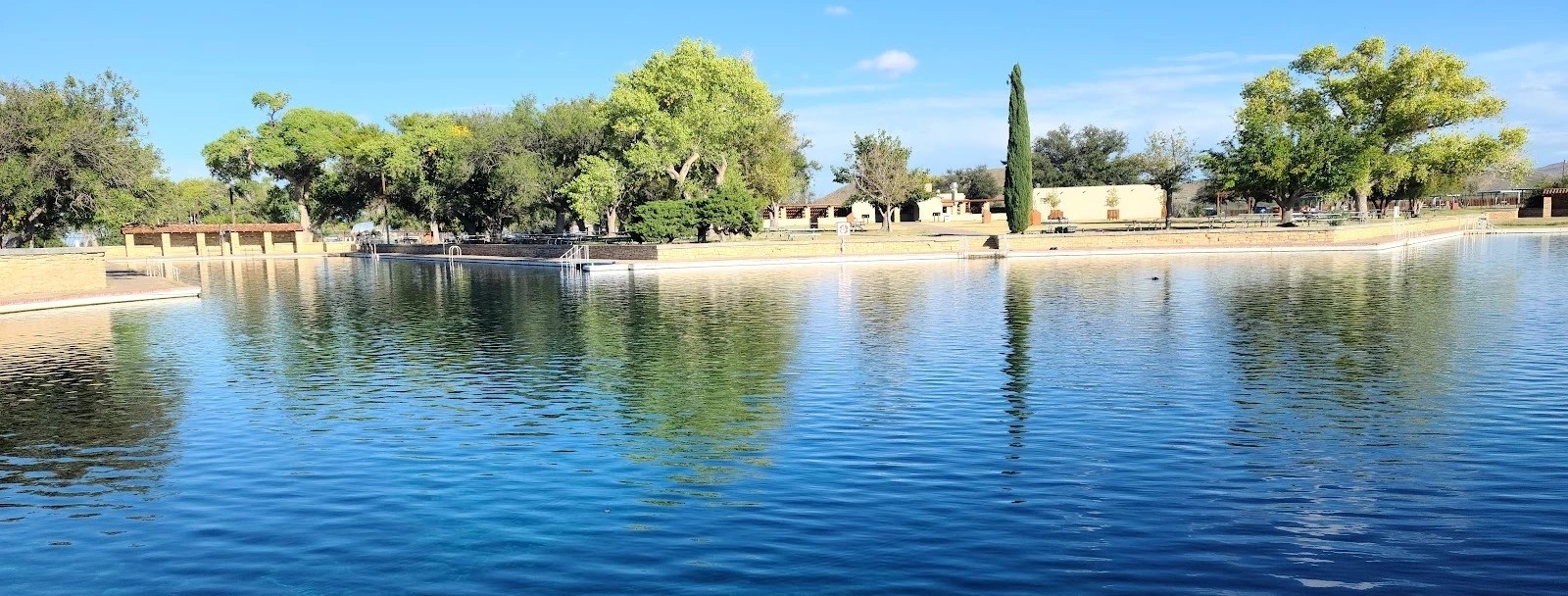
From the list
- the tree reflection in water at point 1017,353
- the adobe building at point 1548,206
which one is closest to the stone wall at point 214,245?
the tree reflection in water at point 1017,353

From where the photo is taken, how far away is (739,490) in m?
12.0

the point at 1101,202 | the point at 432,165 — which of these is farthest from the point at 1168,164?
the point at 432,165

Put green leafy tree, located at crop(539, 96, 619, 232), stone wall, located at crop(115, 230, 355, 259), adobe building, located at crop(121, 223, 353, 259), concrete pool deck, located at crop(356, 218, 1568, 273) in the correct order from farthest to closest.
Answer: adobe building, located at crop(121, 223, 353, 259)
stone wall, located at crop(115, 230, 355, 259)
green leafy tree, located at crop(539, 96, 619, 232)
concrete pool deck, located at crop(356, 218, 1568, 273)

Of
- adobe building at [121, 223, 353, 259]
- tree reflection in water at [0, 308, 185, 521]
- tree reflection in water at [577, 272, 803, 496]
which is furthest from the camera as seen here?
adobe building at [121, 223, 353, 259]

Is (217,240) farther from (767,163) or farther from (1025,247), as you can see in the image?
(1025,247)

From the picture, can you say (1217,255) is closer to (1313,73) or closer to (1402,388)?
(1313,73)

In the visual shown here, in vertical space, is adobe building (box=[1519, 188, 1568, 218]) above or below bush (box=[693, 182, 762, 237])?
below

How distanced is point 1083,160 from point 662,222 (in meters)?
81.8

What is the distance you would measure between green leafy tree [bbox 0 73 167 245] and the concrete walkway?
5110 mm

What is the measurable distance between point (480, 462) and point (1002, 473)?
6.70 m

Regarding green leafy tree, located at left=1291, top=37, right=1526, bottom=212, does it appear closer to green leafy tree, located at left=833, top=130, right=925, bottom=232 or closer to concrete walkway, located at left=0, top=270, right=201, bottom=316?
green leafy tree, located at left=833, top=130, right=925, bottom=232

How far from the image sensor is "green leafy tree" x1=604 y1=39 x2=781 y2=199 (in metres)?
66.1

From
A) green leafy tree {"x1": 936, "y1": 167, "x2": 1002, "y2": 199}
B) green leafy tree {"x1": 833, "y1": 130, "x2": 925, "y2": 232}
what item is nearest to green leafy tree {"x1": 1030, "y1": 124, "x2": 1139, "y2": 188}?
green leafy tree {"x1": 936, "y1": 167, "x2": 1002, "y2": 199}

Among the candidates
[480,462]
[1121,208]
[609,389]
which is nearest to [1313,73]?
[1121,208]
